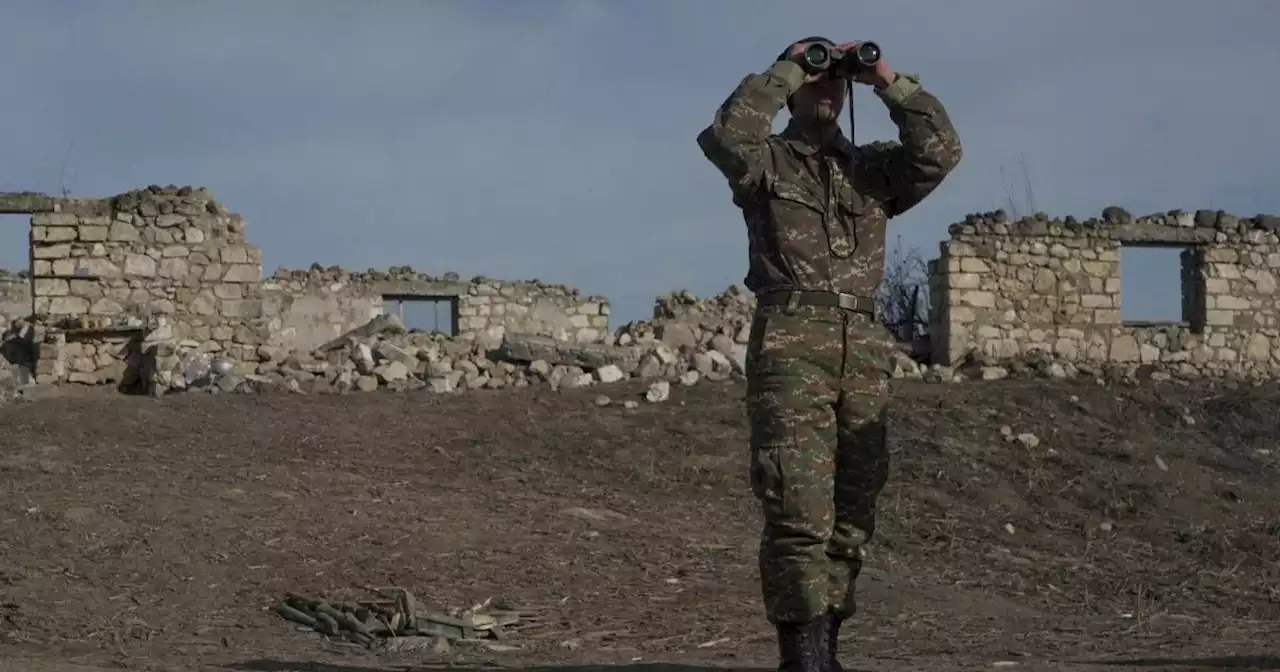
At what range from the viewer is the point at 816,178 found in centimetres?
438

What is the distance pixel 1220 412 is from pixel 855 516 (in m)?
9.53

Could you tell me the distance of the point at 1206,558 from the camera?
868cm

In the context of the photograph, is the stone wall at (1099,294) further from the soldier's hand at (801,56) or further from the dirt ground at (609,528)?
the soldier's hand at (801,56)

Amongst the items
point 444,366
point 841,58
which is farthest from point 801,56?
point 444,366

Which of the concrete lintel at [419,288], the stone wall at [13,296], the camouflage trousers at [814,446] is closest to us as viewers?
the camouflage trousers at [814,446]

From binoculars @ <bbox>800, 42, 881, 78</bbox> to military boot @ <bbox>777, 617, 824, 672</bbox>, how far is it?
1.60 m

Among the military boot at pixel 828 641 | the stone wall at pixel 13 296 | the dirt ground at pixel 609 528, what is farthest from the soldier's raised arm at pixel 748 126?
the stone wall at pixel 13 296

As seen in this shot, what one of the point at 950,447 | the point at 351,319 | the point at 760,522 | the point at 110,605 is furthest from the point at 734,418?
the point at 351,319

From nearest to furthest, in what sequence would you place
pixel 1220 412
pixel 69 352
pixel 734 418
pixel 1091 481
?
1. pixel 1091 481
2. pixel 734 418
3. pixel 1220 412
4. pixel 69 352

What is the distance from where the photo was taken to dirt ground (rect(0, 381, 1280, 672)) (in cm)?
563

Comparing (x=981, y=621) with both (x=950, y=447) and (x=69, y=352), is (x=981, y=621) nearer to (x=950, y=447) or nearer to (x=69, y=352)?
(x=950, y=447)

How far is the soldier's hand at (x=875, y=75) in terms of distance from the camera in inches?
170

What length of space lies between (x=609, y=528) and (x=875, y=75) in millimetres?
4357

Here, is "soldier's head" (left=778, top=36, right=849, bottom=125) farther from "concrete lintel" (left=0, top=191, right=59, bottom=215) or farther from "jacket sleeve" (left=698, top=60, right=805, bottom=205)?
"concrete lintel" (left=0, top=191, right=59, bottom=215)
